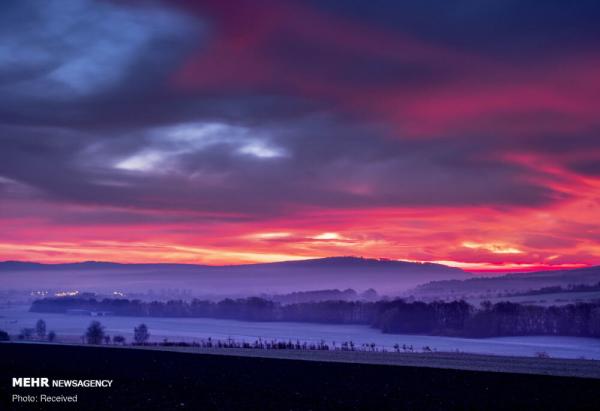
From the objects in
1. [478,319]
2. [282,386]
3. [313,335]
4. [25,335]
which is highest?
[478,319]

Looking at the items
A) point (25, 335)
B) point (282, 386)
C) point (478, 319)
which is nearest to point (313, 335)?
point (478, 319)

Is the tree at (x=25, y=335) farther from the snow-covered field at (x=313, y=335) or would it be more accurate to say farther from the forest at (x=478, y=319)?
the forest at (x=478, y=319)

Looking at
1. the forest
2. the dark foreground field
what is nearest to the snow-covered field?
the forest

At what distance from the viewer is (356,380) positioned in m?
38.0

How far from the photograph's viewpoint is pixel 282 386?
34844 mm

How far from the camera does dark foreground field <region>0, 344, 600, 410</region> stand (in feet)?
93.2

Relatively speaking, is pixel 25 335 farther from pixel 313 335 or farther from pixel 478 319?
pixel 478 319

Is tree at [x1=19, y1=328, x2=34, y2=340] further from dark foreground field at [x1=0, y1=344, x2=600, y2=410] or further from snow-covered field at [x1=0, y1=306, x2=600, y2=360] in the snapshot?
dark foreground field at [x1=0, y1=344, x2=600, y2=410]

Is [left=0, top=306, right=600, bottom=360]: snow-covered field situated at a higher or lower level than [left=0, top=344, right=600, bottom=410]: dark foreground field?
lower

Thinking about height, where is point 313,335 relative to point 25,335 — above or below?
below

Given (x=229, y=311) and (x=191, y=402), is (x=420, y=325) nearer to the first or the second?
(x=229, y=311)

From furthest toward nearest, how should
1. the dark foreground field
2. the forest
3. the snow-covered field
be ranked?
the forest < the snow-covered field < the dark foreground field

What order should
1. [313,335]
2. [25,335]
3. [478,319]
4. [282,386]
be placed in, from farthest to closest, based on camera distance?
[313,335] < [478,319] < [25,335] < [282,386]

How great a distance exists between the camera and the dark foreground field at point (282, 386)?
93.2ft
